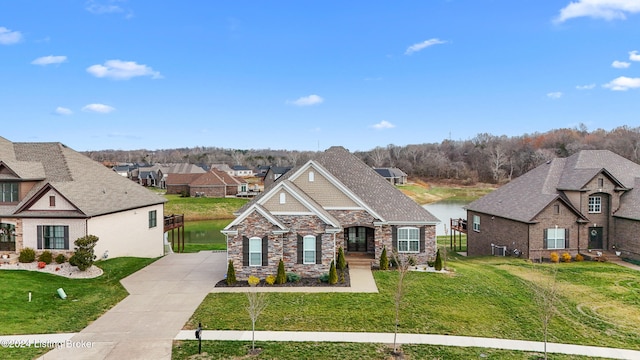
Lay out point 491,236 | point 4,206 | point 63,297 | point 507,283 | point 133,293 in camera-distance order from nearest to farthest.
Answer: point 63,297 < point 133,293 < point 507,283 < point 4,206 < point 491,236

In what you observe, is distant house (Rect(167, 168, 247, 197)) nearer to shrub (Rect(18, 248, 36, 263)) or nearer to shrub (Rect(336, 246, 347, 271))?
shrub (Rect(18, 248, 36, 263))

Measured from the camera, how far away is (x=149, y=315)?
13961 mm

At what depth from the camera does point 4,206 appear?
840 inches

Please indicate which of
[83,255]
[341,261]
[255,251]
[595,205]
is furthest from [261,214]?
[595,205]

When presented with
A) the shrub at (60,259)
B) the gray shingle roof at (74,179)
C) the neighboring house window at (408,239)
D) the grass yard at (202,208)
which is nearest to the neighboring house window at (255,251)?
the neighboring house window at (408,239)

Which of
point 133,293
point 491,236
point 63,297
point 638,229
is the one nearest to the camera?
point 63,297

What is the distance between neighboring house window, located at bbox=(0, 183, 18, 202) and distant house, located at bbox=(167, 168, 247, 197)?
49.7m

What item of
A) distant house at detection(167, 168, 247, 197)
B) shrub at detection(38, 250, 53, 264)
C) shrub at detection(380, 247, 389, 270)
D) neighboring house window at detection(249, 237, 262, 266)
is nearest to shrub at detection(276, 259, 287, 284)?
neighboring house window at detection(249, 237, 262, 266)

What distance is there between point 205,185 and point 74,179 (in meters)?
50.2

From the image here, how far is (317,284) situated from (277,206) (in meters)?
4.21

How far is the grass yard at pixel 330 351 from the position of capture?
10.6 m

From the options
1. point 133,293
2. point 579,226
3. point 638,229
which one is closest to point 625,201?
point 638,229

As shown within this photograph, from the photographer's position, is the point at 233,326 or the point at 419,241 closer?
the point at 233,326

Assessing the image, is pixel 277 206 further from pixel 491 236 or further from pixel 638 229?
pixel 638 229
